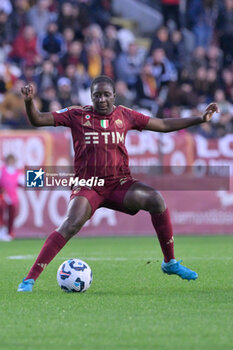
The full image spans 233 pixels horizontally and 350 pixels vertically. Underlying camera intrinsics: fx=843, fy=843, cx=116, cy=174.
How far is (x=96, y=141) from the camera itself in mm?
7855

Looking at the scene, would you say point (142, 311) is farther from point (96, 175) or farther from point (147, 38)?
point (147, 38)

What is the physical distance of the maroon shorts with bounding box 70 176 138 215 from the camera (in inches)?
306

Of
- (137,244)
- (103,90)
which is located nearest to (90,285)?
(103,90)

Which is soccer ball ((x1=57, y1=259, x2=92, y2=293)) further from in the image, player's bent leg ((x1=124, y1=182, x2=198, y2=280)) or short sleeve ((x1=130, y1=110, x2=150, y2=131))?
short sleeve ((x1=130, y1=110, x2=150, y2=131))

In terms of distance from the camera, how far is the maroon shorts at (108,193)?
306 inches

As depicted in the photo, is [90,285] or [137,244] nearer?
[90,285]

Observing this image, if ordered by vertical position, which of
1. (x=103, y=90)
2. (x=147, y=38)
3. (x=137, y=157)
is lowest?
(x=137, y=157)

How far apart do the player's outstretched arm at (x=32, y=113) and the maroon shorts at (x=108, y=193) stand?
2.28 ft

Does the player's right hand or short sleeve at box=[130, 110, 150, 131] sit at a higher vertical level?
the player's right hand

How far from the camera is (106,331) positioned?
5469 mm

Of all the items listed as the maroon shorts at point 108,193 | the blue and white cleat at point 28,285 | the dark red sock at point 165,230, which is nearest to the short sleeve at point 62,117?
the maroon shorts at point 108,193

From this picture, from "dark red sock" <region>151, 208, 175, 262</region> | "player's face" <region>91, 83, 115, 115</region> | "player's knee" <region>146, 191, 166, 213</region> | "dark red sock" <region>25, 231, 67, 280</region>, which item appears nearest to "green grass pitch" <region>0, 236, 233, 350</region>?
"dark red sock" <region>25, 231, 67, 280</region>

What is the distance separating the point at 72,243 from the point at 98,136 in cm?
802

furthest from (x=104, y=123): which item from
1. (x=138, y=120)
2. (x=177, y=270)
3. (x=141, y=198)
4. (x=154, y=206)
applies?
(x=177, y=270)
